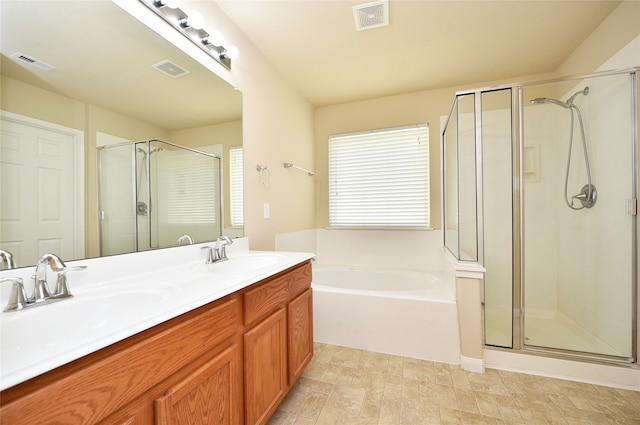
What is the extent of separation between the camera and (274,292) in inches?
49.4

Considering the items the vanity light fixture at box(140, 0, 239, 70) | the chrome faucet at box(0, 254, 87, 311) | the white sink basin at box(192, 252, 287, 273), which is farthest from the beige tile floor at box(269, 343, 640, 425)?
the vanity light fixture at box(140, 0, 239, 70)

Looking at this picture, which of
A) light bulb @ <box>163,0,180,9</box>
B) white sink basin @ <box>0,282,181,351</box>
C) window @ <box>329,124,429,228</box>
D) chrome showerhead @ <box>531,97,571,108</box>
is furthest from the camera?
window @ <box>329,124,429,228</box>

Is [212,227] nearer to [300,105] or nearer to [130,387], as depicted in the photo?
[130,387]

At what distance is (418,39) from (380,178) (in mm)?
1383

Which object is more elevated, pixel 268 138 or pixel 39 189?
pixel 268 138

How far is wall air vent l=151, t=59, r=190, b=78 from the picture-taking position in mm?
1339

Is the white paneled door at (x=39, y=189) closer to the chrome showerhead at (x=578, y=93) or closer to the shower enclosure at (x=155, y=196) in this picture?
the shower enclosure at (x=155, y=196)

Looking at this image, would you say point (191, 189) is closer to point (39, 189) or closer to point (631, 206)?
point (39, 189)

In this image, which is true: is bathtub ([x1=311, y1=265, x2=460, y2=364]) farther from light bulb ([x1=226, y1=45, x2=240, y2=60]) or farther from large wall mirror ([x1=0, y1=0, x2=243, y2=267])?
light bulb ([x1=226, y1=45, x2=240, y2=60])

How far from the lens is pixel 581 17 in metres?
1.83

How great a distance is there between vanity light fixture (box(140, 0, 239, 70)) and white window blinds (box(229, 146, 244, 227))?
1.91 feet

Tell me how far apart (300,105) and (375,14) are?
1.31 metres

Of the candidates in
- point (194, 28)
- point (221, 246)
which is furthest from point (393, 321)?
point (194, 28)

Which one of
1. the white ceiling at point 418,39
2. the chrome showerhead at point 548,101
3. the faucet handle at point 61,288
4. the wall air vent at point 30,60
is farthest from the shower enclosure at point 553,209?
the wall air vent at point 30,60
